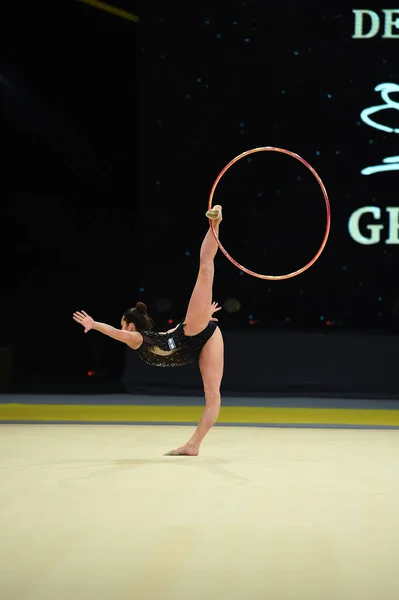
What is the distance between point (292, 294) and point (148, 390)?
1796mm

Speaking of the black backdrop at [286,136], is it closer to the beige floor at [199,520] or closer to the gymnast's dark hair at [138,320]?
the beige floor at [199,520]

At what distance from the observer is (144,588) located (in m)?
3.54

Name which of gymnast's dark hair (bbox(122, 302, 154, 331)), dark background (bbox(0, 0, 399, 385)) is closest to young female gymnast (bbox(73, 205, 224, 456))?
gymnast's dark hair (bbox(122, 302, 154, 331))

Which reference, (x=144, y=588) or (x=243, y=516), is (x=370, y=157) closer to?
(x=243, y=516)

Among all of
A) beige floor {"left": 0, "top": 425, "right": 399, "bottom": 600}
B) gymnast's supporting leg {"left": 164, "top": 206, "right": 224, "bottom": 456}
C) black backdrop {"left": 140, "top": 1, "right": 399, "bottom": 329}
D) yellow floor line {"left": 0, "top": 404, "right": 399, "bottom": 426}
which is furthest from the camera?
black backdrop {"left": 140, "top": 1, "right": 399, "bottom": 329}

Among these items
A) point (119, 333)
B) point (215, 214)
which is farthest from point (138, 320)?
Result: point (215, 214)

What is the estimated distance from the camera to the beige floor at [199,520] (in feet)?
11.9

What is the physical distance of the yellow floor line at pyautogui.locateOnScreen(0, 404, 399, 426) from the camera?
896 cm

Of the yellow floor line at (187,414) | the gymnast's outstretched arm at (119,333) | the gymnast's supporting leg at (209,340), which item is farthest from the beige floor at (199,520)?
the yellow floor line at (187,414)

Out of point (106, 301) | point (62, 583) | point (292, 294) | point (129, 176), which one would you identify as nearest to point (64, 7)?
point (129, 176)

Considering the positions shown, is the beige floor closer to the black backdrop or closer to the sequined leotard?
the sequined leotard

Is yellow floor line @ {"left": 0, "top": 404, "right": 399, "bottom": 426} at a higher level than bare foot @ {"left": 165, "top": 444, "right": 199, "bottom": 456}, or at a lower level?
lower

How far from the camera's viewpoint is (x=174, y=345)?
260 inches

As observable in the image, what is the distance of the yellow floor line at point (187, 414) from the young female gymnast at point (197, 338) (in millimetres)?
→ 2181
